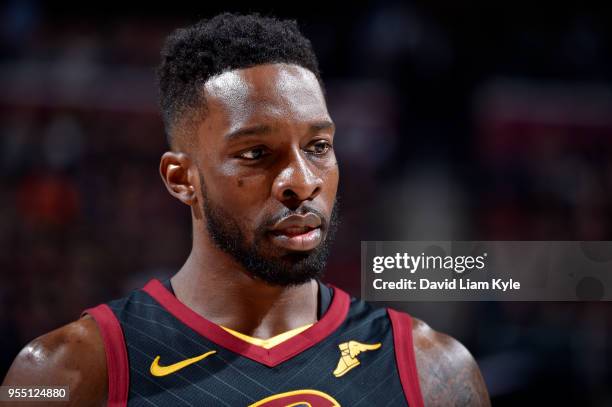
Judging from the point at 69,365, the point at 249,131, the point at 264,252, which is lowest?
the point at 69,365

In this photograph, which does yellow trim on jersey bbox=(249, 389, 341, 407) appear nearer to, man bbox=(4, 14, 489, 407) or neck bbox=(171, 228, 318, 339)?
man bbox=(4, 14, 489, 407)

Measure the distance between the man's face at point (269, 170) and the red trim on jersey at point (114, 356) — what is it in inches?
11.9

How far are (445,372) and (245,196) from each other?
25.0 inches

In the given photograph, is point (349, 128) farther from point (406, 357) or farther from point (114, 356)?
point (114, 356)

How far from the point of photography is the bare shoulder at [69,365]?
5.61 ft

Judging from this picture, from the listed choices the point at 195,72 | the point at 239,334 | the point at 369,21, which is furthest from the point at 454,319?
the point at 369,21

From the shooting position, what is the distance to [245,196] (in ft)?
5.70

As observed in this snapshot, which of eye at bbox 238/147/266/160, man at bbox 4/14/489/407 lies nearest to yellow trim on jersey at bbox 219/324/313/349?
man at bbox 4/14/489/407

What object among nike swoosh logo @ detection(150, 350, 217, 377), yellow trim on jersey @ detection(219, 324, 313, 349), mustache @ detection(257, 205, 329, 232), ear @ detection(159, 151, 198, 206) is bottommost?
nike swoosh logo @ detection(150, 350, 217, 377)

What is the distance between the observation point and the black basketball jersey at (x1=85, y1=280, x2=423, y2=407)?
1.73 meters

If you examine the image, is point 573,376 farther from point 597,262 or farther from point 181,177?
point 181,177

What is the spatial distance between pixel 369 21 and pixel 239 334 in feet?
10.0

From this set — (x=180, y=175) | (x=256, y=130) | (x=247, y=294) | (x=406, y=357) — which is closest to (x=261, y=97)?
(x=256, y=130)

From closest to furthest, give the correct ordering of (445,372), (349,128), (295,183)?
(295,183)
(445,372)
(349,128)
